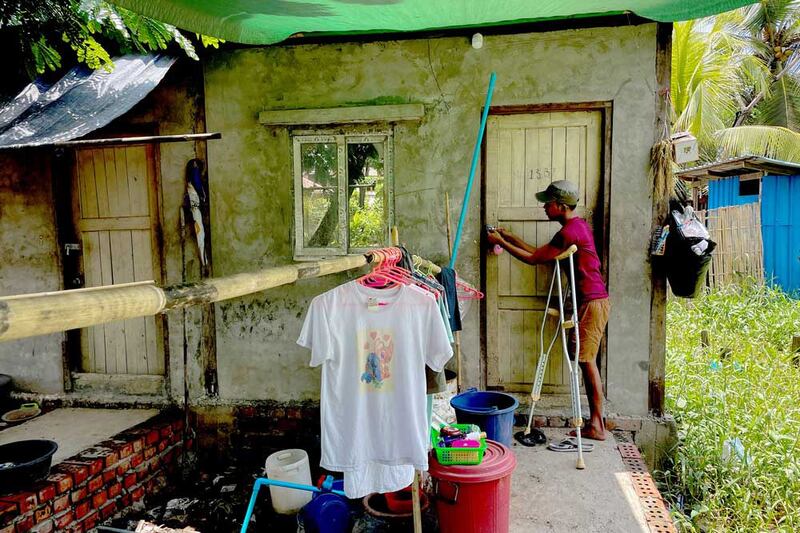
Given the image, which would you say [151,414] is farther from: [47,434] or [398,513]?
[398,513]

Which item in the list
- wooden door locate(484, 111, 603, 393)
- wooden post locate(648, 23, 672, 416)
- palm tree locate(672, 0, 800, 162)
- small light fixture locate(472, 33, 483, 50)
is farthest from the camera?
palm tree locate(672, 0, 800, 162)

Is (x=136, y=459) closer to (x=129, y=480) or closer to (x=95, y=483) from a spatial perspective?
(x=129, y=480)

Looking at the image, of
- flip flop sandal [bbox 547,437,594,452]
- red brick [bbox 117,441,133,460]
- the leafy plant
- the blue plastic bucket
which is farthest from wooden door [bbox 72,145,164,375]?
flip flop sandal [bbox 547,437,594,452]

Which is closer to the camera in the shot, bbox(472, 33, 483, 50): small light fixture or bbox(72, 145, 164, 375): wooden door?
bbox(472, 33, 483, 50): small light fixture

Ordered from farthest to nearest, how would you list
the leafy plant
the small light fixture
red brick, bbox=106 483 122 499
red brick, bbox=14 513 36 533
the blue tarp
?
the small light fixture → red brick, bbox=106 483 122 499 → the blue tarp → red brick, bbox=14 513 36 533 → the leafy plant

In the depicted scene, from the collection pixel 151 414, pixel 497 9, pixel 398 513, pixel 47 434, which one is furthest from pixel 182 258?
pixel 497 9

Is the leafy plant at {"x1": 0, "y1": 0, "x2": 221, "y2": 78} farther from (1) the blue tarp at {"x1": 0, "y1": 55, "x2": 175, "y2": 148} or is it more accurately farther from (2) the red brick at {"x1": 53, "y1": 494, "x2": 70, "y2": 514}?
(2) the red brick at {"x1": 53, "y1": 494, "x2": 70, "y2": 514}

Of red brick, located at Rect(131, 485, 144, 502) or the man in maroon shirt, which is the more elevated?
the man in maroon shirt

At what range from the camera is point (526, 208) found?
475 centimetres

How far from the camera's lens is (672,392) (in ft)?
17.9

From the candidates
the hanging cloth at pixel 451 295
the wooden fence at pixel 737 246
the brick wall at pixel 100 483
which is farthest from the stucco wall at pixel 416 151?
the wooden fence at pixel 737 246

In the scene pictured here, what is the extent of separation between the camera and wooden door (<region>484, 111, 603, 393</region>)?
4.64 m

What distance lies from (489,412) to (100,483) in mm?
3265

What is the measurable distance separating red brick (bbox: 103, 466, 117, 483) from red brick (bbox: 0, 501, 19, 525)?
73 centimetres
